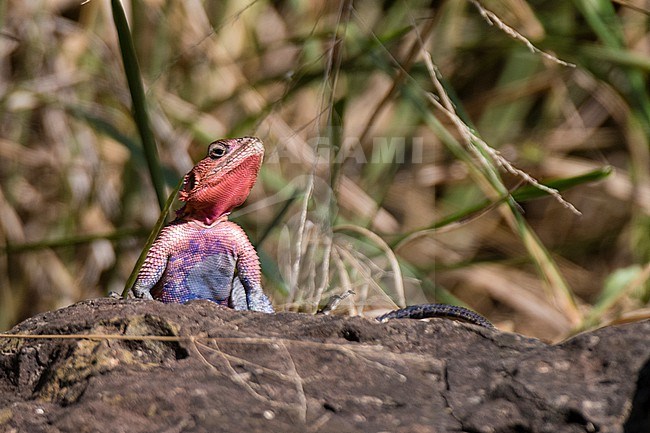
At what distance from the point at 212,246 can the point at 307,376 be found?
2.46ft

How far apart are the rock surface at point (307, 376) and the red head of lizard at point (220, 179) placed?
1.75ft

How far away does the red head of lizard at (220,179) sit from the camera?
2.48 metres

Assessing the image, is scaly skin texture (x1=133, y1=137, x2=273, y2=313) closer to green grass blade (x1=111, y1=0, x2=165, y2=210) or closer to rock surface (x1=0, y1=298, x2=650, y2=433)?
green grass blade (x1=111, y1=0, x2=165, y2=210)

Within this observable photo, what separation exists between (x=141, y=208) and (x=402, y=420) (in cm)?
328

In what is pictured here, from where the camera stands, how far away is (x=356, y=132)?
4973 millimetres

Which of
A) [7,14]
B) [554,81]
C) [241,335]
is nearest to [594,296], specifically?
[554,81]

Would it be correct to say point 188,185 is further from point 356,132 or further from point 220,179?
point 356,132

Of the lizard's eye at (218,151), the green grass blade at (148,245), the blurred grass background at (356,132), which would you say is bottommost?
the blurred grass background at (356,132)

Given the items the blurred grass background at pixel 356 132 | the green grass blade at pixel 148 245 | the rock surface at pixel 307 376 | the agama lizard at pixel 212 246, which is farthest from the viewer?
the blurred grass background at pixel 356 132

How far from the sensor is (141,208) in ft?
15.6

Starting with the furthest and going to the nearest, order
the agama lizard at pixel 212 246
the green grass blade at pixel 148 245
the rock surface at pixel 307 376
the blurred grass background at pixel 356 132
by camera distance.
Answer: the blurred grass background at pixel 356 132, the agama lizard at pixel 212 246, the green grass blade at pixel 148 245, the rock surface at pixel 307 376

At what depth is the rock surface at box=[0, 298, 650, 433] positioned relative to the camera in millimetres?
1646

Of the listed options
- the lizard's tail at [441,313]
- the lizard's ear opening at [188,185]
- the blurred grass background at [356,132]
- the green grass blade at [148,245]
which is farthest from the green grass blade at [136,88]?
the blurred grass background at [356,132]

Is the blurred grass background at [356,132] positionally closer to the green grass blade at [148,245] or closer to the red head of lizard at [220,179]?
the red head of lizard at [220,179]
